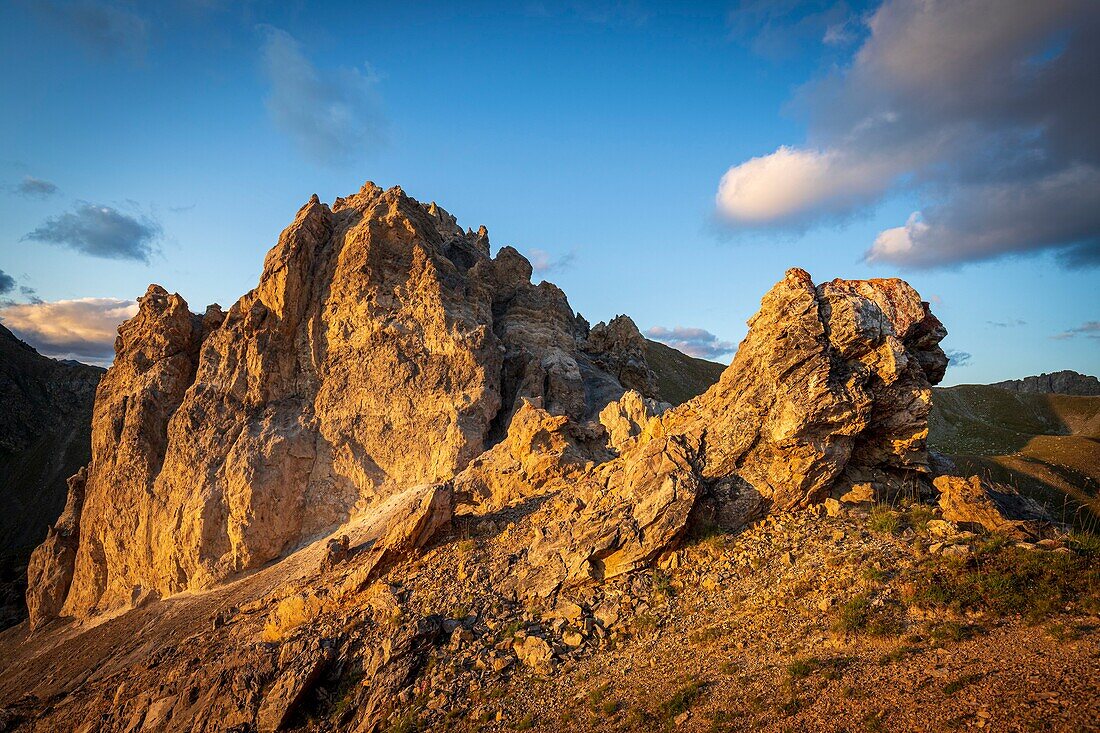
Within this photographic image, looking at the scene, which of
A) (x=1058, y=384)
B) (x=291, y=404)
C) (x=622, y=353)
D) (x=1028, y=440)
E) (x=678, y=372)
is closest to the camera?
(x=291, y=404)

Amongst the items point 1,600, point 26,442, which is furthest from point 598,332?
point 26,442

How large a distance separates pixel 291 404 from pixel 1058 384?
165683mm

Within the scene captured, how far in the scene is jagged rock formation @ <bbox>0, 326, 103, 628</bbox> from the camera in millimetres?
71312

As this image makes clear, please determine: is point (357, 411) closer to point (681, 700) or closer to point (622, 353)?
point (622, 353)

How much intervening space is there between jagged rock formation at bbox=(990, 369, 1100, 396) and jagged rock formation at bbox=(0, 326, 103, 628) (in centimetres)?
17852

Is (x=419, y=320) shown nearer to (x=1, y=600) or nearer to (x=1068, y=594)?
(x=1068, y=594)

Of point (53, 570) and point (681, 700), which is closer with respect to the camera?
point (681, 700)

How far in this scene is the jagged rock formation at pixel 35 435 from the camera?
7131cm

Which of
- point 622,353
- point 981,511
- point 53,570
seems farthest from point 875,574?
point 53,570

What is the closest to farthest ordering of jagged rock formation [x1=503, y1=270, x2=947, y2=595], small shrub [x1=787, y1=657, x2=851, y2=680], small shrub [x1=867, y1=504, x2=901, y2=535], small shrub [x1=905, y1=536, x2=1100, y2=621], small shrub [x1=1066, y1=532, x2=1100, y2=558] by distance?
small shrub [x1=787, y1=657, x2=851, y2=680] < small shrub [x1=905, y1=536, x2=1100, y2=621] < small shrub [x1=1066, y1=532, x2=1100, y2=558] < small shrub [x1=867, y1=504, x2=901, y2=535] < jagged rock formation [x1=503, y1=270, x2=947, y2=595]

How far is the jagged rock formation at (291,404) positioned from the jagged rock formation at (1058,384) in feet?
457

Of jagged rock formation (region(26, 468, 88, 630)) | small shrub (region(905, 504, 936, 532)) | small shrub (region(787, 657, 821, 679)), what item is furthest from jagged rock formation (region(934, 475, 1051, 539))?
jagged rock formation (region(26, 468, 88, 630))

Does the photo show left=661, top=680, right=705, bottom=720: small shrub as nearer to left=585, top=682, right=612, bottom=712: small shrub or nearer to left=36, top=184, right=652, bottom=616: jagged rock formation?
left=585, top=682, right=612, bottom=712: small shrub

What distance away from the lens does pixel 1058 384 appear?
416ft
